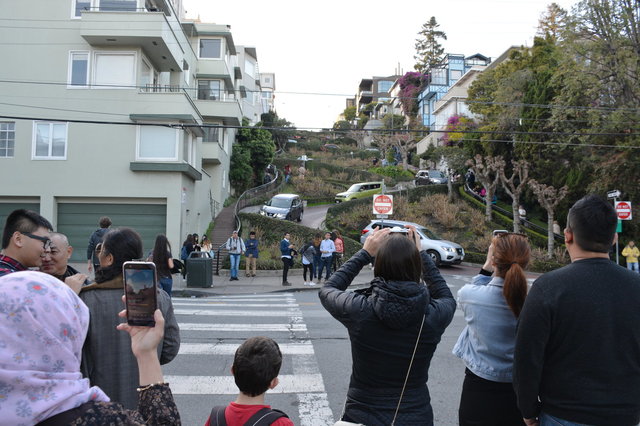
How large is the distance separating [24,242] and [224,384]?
333cm

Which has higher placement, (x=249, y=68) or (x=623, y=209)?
(x=249, y=68)

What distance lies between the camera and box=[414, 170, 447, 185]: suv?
50369 millimetres

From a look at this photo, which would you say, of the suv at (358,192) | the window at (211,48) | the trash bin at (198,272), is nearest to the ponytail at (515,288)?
the trash bin at (198,272)

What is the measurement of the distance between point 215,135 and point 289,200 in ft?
21.6

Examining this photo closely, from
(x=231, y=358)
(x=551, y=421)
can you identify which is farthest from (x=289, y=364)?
(x=551, y=421)

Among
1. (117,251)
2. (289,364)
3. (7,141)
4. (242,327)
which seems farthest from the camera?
(7,141)

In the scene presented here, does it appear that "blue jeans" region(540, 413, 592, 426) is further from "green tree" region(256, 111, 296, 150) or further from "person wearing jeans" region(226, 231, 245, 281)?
"green tree" region(256, 111, 296, 150)

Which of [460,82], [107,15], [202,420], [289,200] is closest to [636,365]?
[202,420]

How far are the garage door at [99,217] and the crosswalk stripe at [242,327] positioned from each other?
14522mm

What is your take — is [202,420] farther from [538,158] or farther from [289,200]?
[538,158]

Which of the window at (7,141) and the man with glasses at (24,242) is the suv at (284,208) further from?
the man with glasses at (24,242)

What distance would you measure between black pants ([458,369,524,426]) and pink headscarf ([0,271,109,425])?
2.49 metres

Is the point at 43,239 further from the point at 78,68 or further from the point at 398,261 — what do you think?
the point at 78,68

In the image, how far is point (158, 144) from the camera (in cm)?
2353
